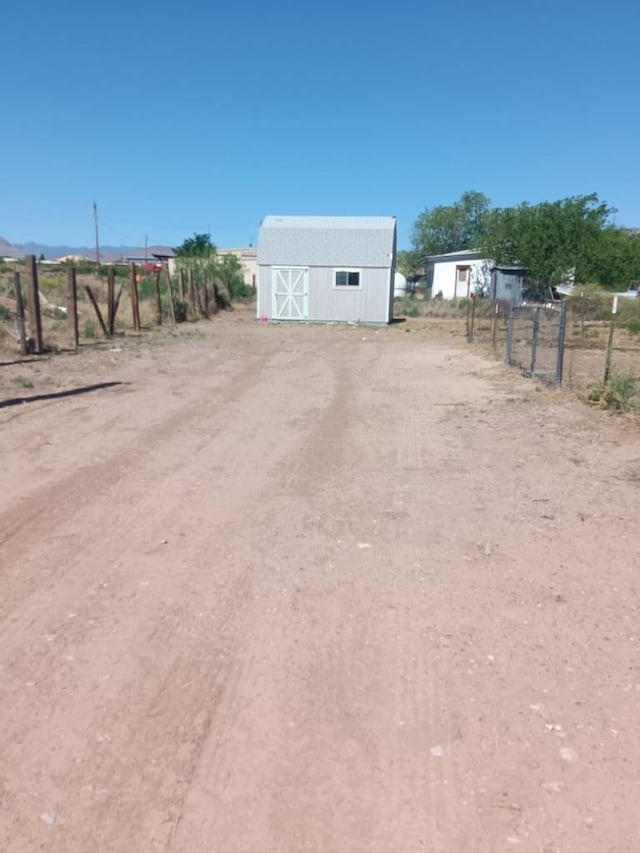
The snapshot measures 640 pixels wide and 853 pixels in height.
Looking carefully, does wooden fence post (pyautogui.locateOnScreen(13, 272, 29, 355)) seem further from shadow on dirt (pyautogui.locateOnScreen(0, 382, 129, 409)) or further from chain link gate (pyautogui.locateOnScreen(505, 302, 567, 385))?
chain link gate (pyautogui.locateOnScreen(505, 302, 567, 385))

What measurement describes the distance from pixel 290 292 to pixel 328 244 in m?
2.89

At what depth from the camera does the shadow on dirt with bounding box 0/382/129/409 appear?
1101 centimetres

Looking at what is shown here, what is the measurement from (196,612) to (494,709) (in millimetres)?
1788

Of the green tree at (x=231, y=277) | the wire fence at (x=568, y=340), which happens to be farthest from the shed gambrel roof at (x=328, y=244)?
the green tree at (x=231, y=277)

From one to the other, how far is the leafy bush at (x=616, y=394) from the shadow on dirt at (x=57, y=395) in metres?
8.05

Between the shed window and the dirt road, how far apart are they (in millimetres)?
27170

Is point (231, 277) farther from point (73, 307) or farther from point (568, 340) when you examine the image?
point (73, 307)

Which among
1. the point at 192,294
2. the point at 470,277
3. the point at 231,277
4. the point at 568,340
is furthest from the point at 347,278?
the point at 470,277

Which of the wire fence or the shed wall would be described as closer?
the wire fence

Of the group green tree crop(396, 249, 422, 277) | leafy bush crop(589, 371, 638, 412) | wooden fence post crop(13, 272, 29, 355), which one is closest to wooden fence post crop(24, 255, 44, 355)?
wooden fence post crop(13, 272, 29, 355)

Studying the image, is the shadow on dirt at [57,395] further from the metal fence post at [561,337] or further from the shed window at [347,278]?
the shed window at [347,278]

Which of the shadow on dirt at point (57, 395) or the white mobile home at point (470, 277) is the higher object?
the white mobile home at point (470, 277)

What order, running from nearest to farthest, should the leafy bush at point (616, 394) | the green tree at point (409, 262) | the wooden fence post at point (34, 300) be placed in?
the leafy bush at point (616, 394) → the wooden fence post at point (34, 300) → the green tree at point (409, 262)

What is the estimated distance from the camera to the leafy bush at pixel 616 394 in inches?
414
